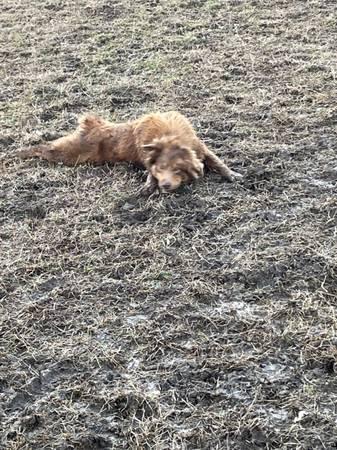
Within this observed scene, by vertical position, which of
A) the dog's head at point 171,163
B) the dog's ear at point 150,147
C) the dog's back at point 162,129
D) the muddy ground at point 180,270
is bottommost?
the muddy ground at point 180,270

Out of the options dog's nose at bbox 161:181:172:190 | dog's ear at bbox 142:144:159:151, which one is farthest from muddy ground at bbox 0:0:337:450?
dog's ear at bbox 142:144:159:151

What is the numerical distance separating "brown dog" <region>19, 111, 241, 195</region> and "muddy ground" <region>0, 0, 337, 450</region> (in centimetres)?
12

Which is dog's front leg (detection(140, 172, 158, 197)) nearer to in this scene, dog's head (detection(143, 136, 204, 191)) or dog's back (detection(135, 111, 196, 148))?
dog's head (detection(143, 136, 204, 191))

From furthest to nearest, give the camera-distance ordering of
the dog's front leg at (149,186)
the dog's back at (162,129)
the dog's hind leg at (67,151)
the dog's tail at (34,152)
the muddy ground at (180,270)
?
the dog's tail at (34,152), the dog's hind leg at (67,151), the dog's back at (162,129), the dog's front leg at (149,186), the muddy ground at (180,270)

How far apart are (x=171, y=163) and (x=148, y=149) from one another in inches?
10.8

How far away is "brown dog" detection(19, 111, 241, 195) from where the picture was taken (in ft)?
17.0

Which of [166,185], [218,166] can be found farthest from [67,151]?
[218,166]

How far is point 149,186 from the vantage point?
17.0ft

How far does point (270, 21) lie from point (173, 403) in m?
6.60

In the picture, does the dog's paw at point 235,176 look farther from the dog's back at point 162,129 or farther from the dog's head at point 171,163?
the dog's back at point 162,129

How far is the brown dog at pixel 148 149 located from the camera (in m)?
5.19

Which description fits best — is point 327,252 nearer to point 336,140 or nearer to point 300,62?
point 336,140

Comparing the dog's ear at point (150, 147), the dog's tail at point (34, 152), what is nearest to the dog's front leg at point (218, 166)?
the dog's ear at point (150, 147)

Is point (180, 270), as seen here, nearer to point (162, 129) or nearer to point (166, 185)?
point (166, 185)
